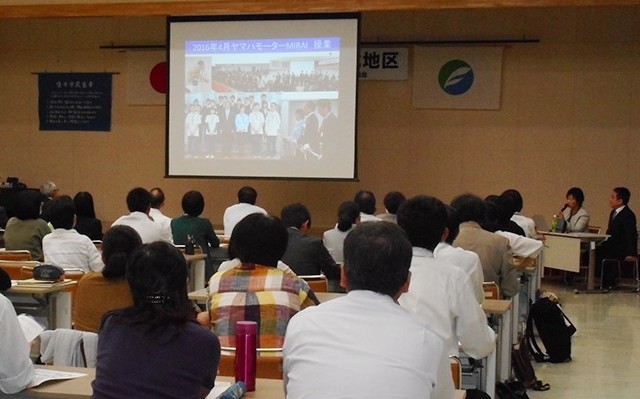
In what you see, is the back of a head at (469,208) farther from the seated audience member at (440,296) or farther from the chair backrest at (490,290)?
the seated audience member at (440,296)

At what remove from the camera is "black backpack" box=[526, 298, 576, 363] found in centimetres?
602

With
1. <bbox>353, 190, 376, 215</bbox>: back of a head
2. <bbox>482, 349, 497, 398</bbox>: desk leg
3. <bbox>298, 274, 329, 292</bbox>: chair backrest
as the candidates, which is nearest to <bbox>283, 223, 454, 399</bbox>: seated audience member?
<bbox>482, 349, 497, 398</bbox>: desk leg

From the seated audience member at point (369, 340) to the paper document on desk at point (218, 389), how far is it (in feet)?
1.39

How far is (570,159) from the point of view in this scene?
425 inches

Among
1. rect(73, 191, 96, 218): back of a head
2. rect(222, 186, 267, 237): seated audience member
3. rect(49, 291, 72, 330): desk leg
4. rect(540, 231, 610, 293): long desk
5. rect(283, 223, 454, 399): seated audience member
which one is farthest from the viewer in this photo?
Result: rect(540, 231, 610, 293): long desk

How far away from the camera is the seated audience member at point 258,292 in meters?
3.02

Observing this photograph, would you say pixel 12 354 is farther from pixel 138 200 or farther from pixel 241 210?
pixel 241 210

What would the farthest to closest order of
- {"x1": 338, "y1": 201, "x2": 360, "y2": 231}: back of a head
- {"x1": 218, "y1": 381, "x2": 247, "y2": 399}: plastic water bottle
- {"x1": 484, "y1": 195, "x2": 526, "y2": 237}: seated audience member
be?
{"x1": 338, "y1": 201, "x2": 360, "y2": 231}: back of a head → {"x1": 484, "y1": 195, "x2": 526, "y2": 237}: seated audience member → {"x1": 218, "y1": 381, "x2": 247, "y2": 399}: plastic water bottle

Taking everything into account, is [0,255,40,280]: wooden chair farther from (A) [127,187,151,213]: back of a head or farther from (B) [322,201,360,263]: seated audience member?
(B) [322,201,360,263]: seated audience member

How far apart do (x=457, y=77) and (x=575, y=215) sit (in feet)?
7.73

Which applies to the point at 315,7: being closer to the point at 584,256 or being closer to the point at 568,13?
the point at 568,13

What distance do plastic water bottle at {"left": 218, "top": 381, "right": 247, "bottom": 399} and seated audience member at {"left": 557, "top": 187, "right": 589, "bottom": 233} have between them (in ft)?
25.7

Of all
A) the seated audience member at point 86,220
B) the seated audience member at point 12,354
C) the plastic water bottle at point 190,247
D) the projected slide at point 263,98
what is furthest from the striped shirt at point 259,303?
the projected slide at point 263,98

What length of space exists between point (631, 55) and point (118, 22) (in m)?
6.95
